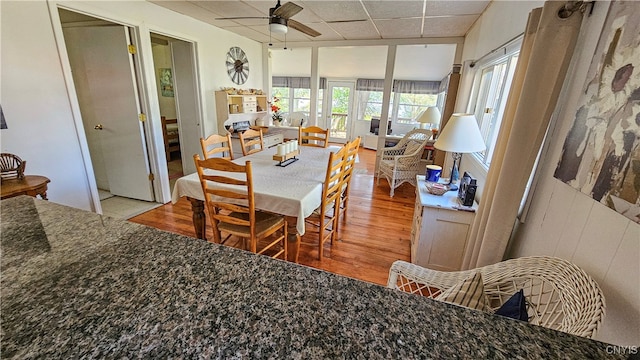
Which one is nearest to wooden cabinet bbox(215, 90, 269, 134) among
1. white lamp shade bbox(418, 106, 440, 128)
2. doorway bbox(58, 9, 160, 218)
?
doorway bbox(58, 9, 160, 218)

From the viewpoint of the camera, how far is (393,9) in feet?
9.11

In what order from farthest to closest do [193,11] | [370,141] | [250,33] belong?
[370,141] → [250,33] → [193,11]

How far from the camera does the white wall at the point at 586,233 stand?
740mm

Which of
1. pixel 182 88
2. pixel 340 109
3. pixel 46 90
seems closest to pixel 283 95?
pixel 340 109

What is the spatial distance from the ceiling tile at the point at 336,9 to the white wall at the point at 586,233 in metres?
2.17

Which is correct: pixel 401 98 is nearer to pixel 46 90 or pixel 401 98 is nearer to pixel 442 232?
pixel 442 232

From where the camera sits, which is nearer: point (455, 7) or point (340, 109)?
point (455, 7)

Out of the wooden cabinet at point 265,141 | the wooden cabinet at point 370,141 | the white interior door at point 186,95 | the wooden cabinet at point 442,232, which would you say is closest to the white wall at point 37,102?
the white interior door at point 186,95

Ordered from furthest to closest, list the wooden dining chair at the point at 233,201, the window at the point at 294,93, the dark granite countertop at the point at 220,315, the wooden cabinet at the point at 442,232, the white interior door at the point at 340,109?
the window at the point at 294,93
the white interior door at the point at 340,109
the wooden cabinet at the point at 442,232
the wooden dining chair at the point at 233,201
the dark granite countertop at the point at 220,315

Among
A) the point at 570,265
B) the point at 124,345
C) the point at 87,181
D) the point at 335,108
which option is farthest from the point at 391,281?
the point at 335,108

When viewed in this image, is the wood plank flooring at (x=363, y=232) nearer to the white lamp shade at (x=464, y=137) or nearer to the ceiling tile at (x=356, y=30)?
the white lamp shade at (x=464, y=137)

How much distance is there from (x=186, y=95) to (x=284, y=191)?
294cm

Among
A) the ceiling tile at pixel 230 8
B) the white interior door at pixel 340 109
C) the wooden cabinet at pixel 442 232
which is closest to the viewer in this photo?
the wooden cabinet at pixel 442 232

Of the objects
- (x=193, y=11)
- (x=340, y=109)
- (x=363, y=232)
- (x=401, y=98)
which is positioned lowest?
(x=363, y=232)
